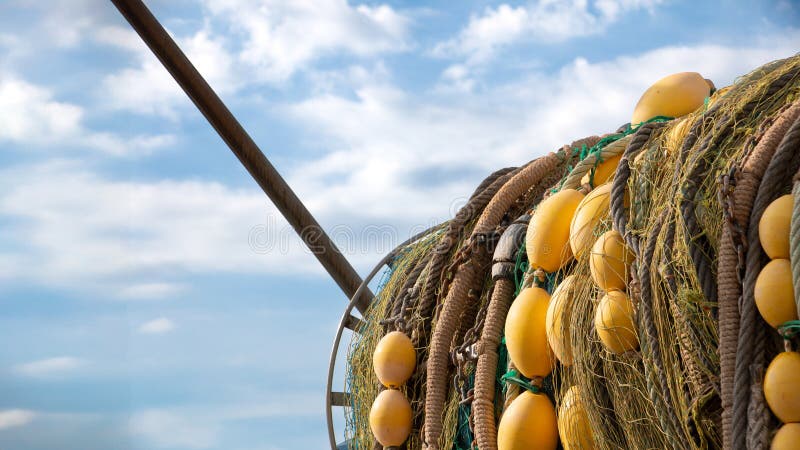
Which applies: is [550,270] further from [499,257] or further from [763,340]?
[763,340]

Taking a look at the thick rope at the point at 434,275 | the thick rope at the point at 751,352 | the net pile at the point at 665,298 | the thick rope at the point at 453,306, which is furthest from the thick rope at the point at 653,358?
the thick rope at the point at 434,275

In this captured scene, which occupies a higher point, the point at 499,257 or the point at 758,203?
the point at 499,257

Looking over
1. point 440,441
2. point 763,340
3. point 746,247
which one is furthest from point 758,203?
point 440,441

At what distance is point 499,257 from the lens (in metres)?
1.97

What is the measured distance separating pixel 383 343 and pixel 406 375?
3.6 inches

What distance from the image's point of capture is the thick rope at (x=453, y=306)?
2016 mm

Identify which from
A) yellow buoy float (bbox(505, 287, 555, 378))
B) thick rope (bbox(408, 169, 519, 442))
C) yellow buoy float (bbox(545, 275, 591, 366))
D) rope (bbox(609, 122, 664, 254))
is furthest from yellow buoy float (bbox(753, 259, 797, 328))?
thick rope (bbox(408, 169, 519, 442))

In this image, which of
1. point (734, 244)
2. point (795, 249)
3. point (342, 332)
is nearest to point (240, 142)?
point (342, 332)

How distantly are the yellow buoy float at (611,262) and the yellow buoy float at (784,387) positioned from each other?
1.02 ft

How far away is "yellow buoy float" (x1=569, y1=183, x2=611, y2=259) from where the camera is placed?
5.54 ft

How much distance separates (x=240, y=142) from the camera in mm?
2883

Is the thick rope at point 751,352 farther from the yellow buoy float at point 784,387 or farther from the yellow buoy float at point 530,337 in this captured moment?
the yellow buoy float at point 530,337

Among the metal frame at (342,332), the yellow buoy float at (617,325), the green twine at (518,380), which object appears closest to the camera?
the yellow buoy float at (617,325)

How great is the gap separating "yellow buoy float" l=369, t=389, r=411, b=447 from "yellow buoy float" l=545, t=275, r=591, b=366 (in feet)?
1.74
